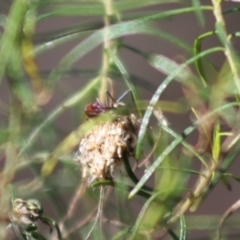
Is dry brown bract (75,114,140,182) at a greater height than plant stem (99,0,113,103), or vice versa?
plant stem (99,0,113,103)

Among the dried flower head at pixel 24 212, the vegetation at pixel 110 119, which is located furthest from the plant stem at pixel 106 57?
the dried flower head at pixel 24 212

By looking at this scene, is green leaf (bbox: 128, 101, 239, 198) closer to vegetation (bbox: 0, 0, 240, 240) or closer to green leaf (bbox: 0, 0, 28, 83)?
vegetation (bbox: 0, 0, 240, 240)

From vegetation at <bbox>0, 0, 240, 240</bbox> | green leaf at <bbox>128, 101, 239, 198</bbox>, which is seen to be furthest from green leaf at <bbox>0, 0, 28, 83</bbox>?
green leaf at <bbox>128, 101, 239, 198</bbox>

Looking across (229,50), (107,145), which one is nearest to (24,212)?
(107,145)

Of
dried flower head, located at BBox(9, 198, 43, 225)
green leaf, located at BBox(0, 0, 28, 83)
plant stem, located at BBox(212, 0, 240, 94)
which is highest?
green leaf, located at BBox(0, 0, 28, 83)

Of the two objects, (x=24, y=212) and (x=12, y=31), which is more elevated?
(x=12, y=31)

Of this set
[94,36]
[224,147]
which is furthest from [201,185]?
[94,36]

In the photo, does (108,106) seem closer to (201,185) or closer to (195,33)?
(201,185)

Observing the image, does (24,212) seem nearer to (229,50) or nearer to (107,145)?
(107,145)

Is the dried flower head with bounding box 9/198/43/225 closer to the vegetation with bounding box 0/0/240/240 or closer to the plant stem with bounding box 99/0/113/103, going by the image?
the vegetation with bounding box 0/0/240/240
